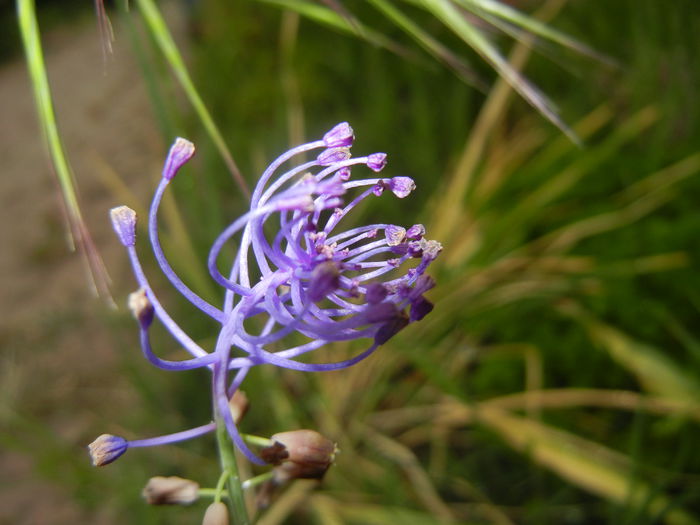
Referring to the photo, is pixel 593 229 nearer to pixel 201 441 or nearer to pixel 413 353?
pixel 413 353

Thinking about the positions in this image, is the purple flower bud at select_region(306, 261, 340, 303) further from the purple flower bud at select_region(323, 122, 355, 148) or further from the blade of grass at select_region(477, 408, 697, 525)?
the blade of grass at select_region(477, 408, 697, 525)

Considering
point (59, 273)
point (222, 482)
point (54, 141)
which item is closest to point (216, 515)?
point (222, 482)

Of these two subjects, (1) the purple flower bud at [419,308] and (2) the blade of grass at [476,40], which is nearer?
(1) the purple flower bud at [419,308]

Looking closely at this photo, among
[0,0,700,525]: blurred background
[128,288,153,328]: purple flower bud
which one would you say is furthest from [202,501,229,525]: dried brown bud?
[0,0,700,525]: blurred background

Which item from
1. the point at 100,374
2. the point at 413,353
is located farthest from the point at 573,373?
the point at 100,374

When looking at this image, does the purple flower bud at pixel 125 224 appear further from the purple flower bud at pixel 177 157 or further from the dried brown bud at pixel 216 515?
the dried brown bud at pixel 216 515

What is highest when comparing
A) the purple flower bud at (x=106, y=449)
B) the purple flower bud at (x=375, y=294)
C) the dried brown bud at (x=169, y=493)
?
the purple flower bud at (x=375, y=294)

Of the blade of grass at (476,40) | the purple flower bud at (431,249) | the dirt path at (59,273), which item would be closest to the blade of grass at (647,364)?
the blade of grass at (476,40)
